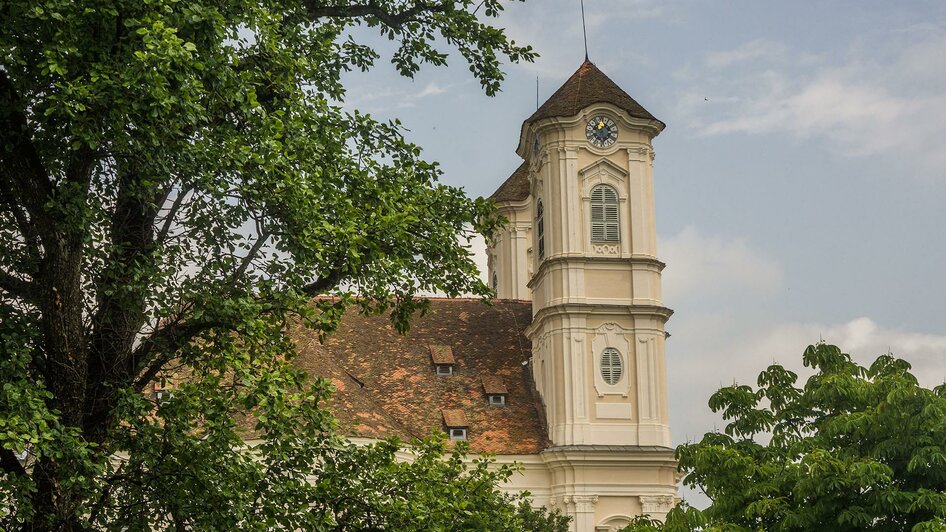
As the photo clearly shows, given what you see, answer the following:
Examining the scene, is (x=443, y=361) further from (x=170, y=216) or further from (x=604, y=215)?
(x=170, y=216)

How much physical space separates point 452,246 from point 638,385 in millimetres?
26672

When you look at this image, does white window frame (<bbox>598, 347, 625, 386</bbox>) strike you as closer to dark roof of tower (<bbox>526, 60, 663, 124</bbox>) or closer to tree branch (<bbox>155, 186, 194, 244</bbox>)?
dark roof of tower (<bbox>526, 60, 663, 124</bbox>)

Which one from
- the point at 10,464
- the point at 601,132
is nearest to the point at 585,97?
the point at 601,132

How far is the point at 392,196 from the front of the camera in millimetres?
15078

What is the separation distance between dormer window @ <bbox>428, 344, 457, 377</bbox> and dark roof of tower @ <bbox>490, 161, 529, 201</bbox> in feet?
27.8

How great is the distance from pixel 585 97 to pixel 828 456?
25896mm

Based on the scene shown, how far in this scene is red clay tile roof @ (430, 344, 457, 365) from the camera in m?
42.7

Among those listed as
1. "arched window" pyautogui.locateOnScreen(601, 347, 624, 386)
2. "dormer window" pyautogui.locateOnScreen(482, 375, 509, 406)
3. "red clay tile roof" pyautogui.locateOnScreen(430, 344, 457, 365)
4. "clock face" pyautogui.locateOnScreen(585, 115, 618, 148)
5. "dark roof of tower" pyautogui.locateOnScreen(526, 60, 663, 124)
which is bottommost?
"dormer window" pyautogui.locateOnScreen(482, 375, 509, 406)

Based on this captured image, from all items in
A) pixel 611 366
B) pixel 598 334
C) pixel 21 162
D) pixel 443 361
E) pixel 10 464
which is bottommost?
pixel 10 464

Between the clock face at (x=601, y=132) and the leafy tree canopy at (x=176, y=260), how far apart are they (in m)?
27.7

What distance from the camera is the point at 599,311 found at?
41.8m

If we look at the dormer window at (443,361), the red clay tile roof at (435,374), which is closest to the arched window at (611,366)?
the red clay tile roof at (435,374)

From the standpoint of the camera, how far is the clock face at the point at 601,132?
4262 centimetres

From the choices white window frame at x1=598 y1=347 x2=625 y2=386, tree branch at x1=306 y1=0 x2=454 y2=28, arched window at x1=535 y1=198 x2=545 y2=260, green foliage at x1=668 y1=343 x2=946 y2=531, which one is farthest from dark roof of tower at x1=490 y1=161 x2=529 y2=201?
tree branch at x1=306 y1=0 x2=454 y2=28
